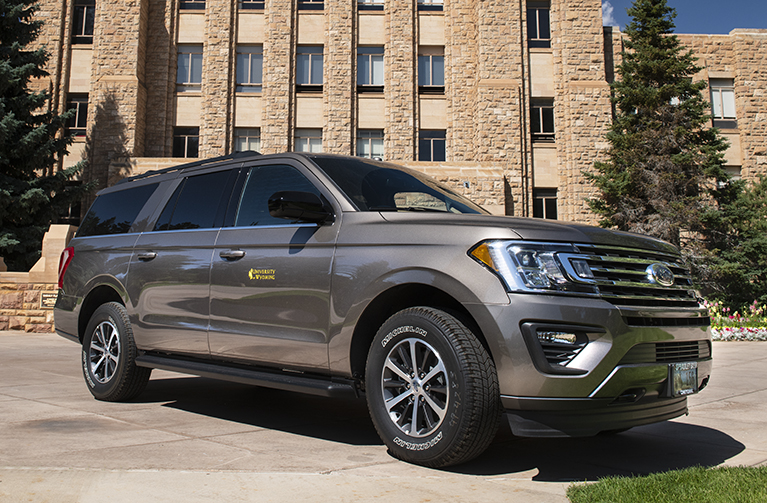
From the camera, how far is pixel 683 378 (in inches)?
138

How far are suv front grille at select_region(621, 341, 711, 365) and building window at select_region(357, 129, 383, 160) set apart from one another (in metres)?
25.1

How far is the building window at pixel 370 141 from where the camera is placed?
Result: 2825cm

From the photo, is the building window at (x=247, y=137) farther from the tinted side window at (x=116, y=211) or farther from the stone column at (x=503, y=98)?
the tinted side window at (x=116, y=211)

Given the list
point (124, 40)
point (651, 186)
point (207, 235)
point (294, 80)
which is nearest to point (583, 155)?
point (651, 186)

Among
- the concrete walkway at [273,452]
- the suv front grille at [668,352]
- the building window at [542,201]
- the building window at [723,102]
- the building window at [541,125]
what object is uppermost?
the building window at [723,102]

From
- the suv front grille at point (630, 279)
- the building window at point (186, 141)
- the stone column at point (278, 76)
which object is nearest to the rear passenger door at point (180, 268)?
the suv front grille at point (630, 279)

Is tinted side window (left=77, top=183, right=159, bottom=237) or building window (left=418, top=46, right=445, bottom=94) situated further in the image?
building window (left=418, top=46, right=445, bottom=94)

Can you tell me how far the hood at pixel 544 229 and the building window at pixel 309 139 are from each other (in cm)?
2499

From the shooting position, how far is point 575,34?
92.6 feet

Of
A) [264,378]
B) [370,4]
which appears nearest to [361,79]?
[370,4]

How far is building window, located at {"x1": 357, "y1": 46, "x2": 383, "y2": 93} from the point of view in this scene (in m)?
28.5

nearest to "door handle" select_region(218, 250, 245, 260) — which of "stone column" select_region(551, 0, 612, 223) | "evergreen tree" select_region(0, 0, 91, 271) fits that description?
"evergreen tree" select_region(0, 0, 91, 271)

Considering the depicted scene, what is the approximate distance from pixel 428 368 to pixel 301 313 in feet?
3.48

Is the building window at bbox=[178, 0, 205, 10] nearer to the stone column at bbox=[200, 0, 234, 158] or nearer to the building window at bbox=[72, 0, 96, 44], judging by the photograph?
the stone column at bbox=[200, 0, 234, 158]
